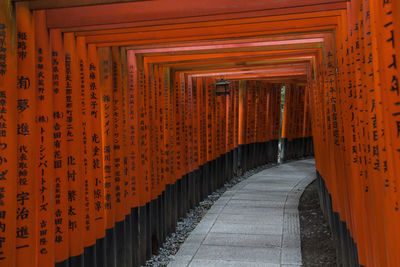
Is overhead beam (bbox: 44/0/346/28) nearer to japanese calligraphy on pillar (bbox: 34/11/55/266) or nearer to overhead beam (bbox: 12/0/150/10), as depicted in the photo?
japanese calligraphy on pillar (bbox: 34/11/55/266)

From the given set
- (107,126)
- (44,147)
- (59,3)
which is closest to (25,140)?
(44,147)

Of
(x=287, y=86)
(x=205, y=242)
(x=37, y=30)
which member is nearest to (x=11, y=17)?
(x=37, y=30)

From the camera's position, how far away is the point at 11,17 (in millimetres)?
3303

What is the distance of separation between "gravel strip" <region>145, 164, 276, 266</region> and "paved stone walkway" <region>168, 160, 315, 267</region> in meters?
0.19

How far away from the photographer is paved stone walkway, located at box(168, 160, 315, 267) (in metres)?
6.60

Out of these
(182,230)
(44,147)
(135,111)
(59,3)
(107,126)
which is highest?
(59,3)

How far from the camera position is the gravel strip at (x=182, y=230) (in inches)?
270

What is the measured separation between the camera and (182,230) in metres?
8.64

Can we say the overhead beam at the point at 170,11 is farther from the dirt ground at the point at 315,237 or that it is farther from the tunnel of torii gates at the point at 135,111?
the dirt ground at the point at 315,237

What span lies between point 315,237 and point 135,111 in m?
4.40

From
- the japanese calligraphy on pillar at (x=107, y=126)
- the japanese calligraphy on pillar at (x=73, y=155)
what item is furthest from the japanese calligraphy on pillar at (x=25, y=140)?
the japanese calligraphy on pillar at (x=107, y=126)

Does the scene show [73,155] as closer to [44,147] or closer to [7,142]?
[44,147]

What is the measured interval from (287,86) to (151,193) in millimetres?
13048

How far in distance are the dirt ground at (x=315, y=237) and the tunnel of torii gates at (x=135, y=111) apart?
3.06 ft
